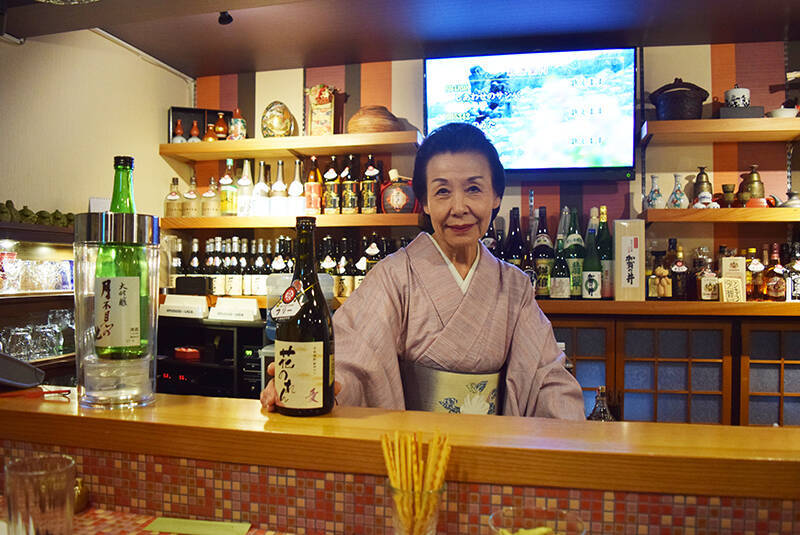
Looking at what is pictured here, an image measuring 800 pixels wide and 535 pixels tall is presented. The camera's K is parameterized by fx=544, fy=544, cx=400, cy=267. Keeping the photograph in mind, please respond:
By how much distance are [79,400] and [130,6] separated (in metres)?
2.01

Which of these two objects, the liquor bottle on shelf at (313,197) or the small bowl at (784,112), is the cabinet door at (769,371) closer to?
the small bowl at (784,112)

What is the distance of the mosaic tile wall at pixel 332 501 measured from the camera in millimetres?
747

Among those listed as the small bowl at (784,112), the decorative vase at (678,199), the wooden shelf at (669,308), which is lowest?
the wooden shelf at (669,308)

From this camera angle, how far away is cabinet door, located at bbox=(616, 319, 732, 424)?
2.84 metres

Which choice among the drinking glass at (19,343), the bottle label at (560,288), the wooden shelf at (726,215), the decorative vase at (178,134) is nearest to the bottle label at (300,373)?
the drinking glass at (19,343)

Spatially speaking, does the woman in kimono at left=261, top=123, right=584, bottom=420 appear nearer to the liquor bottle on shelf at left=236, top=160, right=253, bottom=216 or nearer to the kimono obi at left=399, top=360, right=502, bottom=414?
the kimono obi at left=399, top=360, right=502, bottom=414

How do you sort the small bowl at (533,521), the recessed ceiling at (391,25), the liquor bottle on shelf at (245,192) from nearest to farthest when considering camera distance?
the small bowl at (533,521) → the recessed ceiling at (391,25) → the liquor bottle on shelf at (245,192)

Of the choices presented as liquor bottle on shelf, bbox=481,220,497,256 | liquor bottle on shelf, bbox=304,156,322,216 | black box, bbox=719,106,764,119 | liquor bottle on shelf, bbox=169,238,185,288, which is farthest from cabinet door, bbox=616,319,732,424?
liquor bottle on shelf, bbox=169,238,185,288

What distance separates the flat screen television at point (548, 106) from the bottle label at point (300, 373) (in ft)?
7.88

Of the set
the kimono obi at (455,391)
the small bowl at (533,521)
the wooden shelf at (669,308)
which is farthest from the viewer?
the wooden shelf at (669,308)

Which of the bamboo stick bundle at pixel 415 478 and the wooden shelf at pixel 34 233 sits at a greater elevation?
the wooden shelf at pixel 34 233

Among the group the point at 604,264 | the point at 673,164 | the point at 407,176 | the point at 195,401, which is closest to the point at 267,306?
the point at 407,176

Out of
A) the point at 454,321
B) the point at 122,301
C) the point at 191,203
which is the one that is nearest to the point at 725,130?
the point at 454,321

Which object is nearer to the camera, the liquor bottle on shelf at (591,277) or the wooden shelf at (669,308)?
the wooden shelf at (669,308)
